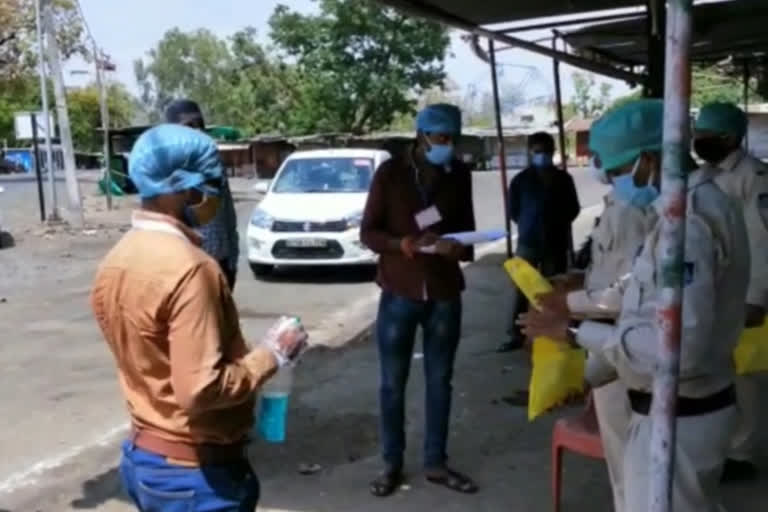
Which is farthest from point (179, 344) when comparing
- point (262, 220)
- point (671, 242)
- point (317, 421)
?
point (262, 220)

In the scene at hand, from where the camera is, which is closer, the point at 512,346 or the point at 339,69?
the point at 512,346

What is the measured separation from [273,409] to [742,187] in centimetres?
240

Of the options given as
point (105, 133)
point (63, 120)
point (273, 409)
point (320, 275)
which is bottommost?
point (320, 275)

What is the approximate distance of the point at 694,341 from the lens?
89.4 inches

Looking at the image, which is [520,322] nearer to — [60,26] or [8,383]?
[8,383]

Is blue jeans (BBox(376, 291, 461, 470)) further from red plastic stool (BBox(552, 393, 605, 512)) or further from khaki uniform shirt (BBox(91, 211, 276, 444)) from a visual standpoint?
khaki uniform shirt (BBox(91, 211, 276, 444))

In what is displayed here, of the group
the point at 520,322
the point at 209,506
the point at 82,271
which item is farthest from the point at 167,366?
the point at 82,271

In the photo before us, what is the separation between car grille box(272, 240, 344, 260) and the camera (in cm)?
1197

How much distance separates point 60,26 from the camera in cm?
3503

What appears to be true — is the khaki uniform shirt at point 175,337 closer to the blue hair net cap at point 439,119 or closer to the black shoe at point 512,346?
the blue hair net cap at point 439,119

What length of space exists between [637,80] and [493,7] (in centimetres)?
329

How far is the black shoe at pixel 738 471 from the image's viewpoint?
465cm

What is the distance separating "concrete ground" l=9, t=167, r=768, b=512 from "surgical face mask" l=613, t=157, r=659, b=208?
7.07 ft

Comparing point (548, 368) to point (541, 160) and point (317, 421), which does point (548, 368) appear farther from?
point (541, 160)
